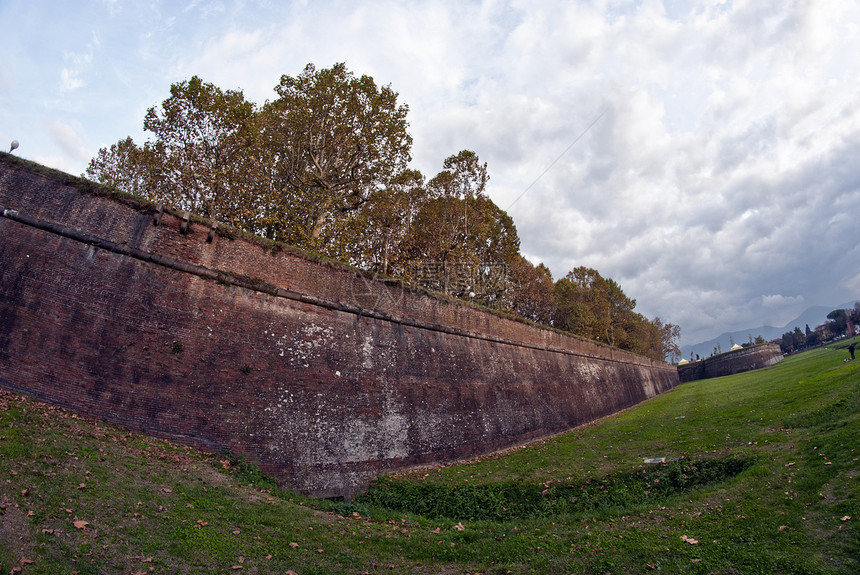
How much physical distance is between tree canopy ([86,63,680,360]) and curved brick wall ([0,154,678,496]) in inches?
171

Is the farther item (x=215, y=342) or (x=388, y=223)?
(x=388, y=223)

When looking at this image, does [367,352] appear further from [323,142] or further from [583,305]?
[583,305]

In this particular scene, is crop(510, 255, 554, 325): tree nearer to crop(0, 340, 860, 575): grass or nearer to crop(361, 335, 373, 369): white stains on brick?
crop(361, 335, 373, 369): white stains on brick

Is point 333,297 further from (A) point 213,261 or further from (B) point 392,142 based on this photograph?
(B) point 392,142

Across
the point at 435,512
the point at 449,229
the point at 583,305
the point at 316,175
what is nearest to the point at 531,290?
the point at 583,305

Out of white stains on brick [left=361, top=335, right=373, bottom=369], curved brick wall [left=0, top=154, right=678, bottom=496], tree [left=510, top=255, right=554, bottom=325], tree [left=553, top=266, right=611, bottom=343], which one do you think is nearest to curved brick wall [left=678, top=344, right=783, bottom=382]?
tree [left=553, top=266, right=611, bottom=343]

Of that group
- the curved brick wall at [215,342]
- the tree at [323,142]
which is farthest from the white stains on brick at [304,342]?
the tree at [323,142]

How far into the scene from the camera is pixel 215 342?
9.80m

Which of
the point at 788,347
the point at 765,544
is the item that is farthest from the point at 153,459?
the point at 788,347

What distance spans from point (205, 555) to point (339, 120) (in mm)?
16313

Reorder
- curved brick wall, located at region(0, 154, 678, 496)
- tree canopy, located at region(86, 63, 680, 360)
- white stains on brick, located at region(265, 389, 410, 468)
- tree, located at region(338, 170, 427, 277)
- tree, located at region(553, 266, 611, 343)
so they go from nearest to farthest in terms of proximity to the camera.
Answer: curved brick wall, located at region(0, 154, 678, 496), white stains on brick, located at region(265, 389, 410, 468), tree canopy, located at region(86, 63, 680, 360), tree, located at region(338, 170, 427, 277), tree, located at region(553, 266, 611, 343)

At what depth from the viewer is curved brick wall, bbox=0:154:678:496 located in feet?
27.7

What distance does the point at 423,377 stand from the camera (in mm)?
13719

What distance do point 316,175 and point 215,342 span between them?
33.3 ft
